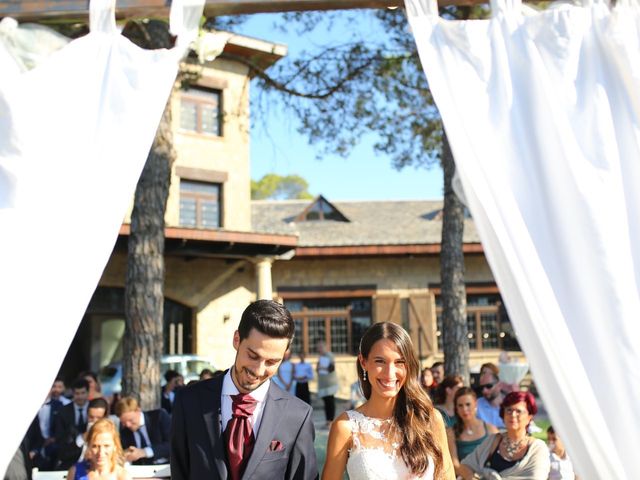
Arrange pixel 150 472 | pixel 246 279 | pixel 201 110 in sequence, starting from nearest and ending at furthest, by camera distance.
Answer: pixel 150 472 → pixel 246 279 → pixel 201 110

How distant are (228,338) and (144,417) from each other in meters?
12.2

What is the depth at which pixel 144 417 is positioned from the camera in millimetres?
6414

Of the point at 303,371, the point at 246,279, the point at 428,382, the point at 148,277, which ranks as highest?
the point at 246,279

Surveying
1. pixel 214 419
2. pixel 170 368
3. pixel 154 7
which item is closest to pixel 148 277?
pixel 154 7

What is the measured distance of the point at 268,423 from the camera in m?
2.39

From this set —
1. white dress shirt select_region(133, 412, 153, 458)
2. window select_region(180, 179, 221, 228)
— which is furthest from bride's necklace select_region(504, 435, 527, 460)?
window select_region(180, 179, 221, 228)

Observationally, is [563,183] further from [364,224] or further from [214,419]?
[364,224]

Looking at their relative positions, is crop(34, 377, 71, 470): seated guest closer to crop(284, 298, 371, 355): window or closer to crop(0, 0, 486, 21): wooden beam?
crop(0, 0, 486, 21): wooden beam

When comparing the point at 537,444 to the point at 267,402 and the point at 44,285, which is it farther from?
the point at 44,285

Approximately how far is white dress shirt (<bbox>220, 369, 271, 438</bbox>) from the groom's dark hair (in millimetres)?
193

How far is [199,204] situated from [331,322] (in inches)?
195

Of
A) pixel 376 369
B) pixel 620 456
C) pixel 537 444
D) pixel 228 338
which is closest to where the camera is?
pixel 620 456

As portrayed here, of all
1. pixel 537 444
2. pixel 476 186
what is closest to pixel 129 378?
pixel 537 444

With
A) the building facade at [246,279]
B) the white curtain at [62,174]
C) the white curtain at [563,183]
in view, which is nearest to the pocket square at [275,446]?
the white curtain at [62,174]
